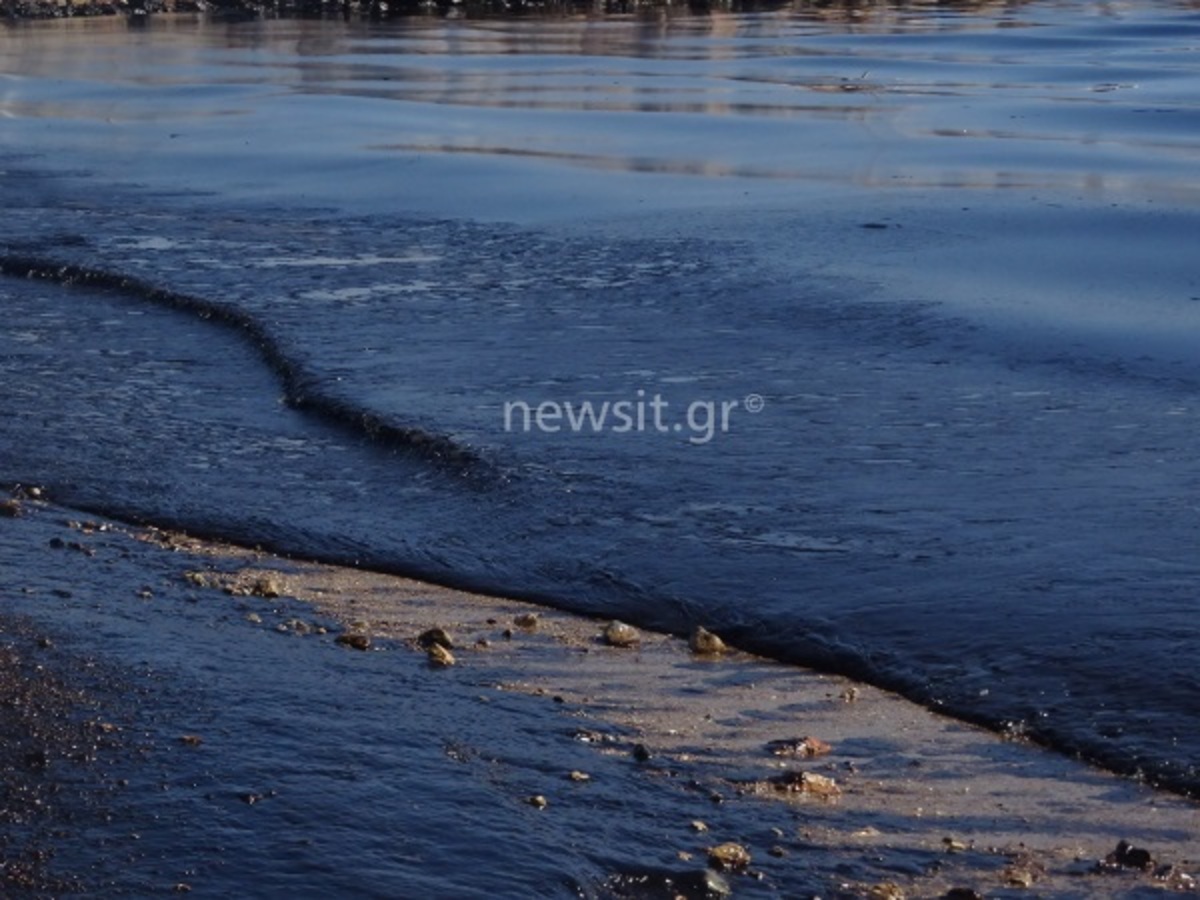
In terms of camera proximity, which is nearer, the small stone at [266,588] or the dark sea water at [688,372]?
the small stone at [266,588]

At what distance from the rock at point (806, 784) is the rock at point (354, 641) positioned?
145 centimetres

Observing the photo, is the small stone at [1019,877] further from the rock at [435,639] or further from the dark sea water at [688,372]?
the rock at [435,639]

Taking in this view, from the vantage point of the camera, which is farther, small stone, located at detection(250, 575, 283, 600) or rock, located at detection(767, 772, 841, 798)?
small stone, located at detection(250, 575, 283, 600)

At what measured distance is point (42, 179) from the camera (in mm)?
15727

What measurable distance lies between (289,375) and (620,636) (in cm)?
374

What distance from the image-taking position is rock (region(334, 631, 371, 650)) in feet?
18.9

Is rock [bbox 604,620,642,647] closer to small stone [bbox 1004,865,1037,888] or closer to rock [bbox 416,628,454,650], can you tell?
rock [bbox 416,628,454,650]

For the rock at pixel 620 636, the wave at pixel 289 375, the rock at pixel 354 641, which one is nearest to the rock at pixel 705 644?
the rock at pixel 620 636

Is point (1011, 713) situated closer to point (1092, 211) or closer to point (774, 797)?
point (774, 797)

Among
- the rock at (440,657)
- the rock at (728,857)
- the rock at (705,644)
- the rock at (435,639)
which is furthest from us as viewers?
the rock at (705,644)

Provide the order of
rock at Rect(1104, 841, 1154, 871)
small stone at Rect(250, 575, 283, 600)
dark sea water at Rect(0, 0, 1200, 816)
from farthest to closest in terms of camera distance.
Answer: dark sea water at Rect(0, 0, 1200, 816) < small stone at Rect(250, 575, 283, 600) < rock at Rect(1104, 841, 1154, 871)

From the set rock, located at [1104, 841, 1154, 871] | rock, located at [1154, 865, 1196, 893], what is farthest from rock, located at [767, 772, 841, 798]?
rock, located at [1154, 865, 1196, 893]

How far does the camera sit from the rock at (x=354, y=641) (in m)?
5.75

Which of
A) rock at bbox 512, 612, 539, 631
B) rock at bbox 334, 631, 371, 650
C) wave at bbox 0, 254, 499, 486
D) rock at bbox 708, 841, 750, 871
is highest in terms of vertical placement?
wave at bbox 0, 254, 499, 486
